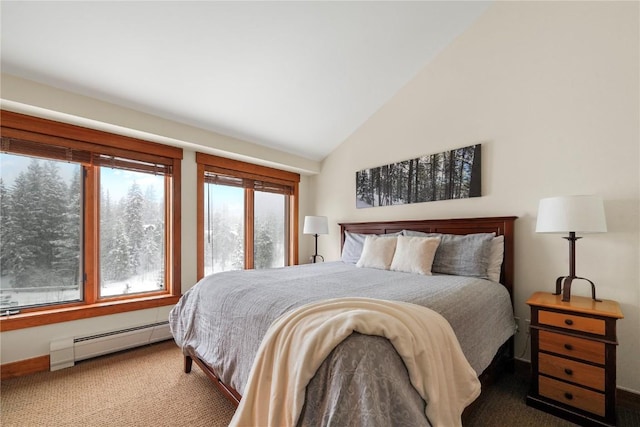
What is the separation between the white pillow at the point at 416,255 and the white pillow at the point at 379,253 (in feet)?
0.32

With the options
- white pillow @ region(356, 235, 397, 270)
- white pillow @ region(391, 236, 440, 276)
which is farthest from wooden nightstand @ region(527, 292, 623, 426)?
white pillow @ region(356, 235, 397, 270)

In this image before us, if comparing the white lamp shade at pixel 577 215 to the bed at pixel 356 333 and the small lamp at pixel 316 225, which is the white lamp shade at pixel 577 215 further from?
the small lamp at pixel 316 225

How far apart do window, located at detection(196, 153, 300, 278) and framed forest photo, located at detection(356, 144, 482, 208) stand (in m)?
1.28

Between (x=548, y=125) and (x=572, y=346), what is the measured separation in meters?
1.69

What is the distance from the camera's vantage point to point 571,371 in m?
1.74

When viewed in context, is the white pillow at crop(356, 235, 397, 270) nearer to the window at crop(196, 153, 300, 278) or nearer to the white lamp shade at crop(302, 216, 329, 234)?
the white lamp shade at crop(302, 216, 329, 234)

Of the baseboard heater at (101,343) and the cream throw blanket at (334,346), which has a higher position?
the cream throw blanket at (334,346)

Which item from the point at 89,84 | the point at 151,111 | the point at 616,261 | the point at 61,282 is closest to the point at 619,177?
the point at 616,261

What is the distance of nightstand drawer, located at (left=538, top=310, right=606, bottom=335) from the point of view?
5.48ft

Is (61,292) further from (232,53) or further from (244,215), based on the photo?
(232,53)

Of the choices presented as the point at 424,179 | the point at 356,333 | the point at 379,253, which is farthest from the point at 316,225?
the point at 356,333

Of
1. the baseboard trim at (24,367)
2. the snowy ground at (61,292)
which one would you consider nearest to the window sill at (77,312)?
the snowy ground at (61,292)

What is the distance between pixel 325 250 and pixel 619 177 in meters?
3.21

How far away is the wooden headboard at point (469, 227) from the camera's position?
7.96 ft
